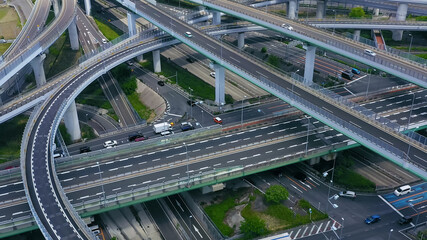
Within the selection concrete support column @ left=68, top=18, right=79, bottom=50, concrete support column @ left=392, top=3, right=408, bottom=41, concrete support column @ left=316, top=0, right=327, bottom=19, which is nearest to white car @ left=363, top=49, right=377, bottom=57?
concrete support column @ left=392, top=3, right=408, bottom=41

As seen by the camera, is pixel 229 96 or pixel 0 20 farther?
pixel 0 20

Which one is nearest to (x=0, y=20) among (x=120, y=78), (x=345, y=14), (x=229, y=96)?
(x=120, y=78)

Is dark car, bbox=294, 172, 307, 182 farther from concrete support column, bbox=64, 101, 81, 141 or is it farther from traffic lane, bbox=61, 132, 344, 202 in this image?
concrete support column, bbox=64, 101, 81, 141

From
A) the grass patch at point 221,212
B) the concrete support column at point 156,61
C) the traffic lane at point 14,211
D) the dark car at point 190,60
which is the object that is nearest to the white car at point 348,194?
the grass patch at point 221,212

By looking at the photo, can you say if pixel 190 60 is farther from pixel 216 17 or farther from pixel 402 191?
pixel 402 191

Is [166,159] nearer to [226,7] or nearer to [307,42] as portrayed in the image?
[307,42]

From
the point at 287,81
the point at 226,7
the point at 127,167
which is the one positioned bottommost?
the point at 127,167

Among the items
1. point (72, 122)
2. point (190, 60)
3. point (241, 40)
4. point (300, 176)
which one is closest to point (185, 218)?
point (300, 176)
